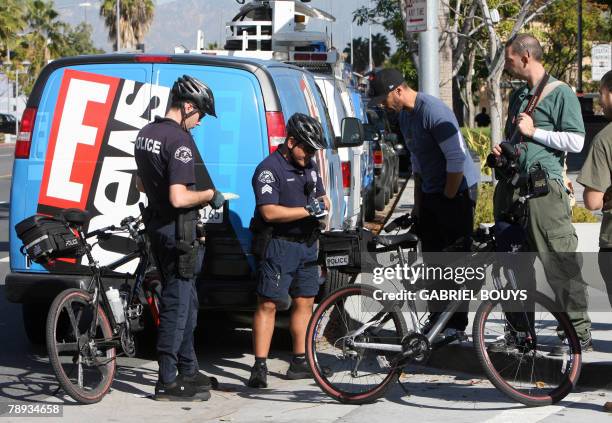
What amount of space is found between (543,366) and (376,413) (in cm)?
99

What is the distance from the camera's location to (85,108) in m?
8.09

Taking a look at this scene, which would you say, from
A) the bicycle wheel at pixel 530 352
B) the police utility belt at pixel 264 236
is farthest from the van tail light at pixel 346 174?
the bicycle wheel at pixel 530 352

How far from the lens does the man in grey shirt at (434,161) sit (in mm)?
7645

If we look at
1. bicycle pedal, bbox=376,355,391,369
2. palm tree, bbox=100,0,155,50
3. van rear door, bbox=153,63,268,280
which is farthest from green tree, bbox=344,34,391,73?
bicycle pedal, bbox=376,355,391,369

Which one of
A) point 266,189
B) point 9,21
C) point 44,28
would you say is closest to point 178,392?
point 266,189

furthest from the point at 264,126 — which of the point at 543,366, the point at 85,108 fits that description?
the point at 543,366

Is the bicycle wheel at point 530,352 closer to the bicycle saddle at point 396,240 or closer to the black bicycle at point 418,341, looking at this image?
the black bicycle at point 418,341

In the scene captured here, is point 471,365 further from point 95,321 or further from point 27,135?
point 27,135

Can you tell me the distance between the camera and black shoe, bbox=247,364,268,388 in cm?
757

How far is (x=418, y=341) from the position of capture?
22.5ft

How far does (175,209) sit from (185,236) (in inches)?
6.9

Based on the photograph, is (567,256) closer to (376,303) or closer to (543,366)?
(543,366)

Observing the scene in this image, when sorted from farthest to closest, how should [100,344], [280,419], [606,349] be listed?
[606,349]
[100,344]
[280,419]

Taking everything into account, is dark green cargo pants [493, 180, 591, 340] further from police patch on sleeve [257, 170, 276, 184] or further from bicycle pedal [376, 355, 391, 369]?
police patch on sleeve [257, 170, 276, 184]
